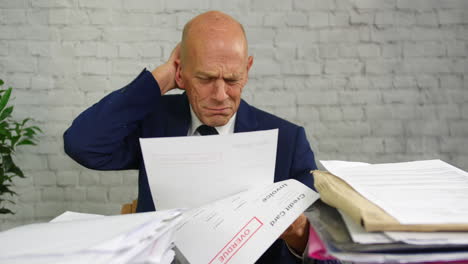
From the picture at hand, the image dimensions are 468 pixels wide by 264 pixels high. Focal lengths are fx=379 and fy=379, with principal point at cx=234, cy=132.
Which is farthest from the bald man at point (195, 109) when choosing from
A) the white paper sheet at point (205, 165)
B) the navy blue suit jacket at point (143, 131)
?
the white paper sheet at point (205, 165)

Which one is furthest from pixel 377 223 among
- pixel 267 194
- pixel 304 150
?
pixel 304 150

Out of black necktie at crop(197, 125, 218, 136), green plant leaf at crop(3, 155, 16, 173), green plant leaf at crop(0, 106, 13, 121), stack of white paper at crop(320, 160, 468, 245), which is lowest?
green plant leaf at crop(3, 155, 16, 173)

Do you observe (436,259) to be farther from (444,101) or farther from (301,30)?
(444,101)

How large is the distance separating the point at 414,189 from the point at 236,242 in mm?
251

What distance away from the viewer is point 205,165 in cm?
62

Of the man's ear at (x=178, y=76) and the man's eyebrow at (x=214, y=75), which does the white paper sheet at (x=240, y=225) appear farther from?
the man's ear at (x=178, y=76)

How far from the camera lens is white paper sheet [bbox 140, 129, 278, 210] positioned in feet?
2.03

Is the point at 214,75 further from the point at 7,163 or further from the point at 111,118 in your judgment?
the point at 7,163

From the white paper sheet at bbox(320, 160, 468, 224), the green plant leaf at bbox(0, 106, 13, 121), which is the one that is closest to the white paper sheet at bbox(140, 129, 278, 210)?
the white paper sheet at bbox(320, 160, 468, 224)

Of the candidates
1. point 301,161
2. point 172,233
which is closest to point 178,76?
point 301,161

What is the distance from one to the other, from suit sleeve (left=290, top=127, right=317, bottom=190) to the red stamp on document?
497mm

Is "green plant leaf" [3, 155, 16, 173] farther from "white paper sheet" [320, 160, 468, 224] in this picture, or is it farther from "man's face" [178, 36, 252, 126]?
"white paper sheet" [320, 160, 468, 224]

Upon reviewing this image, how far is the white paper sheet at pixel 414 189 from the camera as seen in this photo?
15.9 inches

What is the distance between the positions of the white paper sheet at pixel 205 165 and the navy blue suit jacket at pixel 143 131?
0.30 metres
